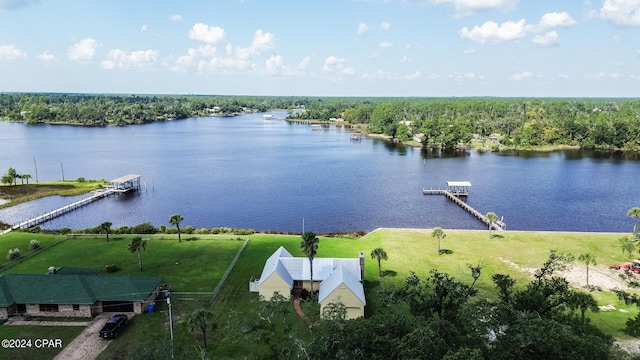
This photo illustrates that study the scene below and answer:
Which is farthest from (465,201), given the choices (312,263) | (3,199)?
(3,199)

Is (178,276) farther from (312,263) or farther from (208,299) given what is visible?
(312,263)

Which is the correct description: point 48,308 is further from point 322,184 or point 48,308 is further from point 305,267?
point 322,184

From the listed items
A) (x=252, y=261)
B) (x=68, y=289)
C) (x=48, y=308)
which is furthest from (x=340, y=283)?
(x=48, y=308)

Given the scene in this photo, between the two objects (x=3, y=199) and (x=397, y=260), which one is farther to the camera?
(x=3, y=199)

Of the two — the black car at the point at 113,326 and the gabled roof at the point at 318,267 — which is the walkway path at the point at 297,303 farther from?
the black car at the point at 113,326

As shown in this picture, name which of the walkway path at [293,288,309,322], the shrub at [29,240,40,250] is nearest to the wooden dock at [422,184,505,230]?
the walkway path at [293,288,309,322]

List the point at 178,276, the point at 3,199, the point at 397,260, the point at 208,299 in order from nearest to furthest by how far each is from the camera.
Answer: the point at 208,299
the point at 178,276
the point at 397,260
the point at 3,199
